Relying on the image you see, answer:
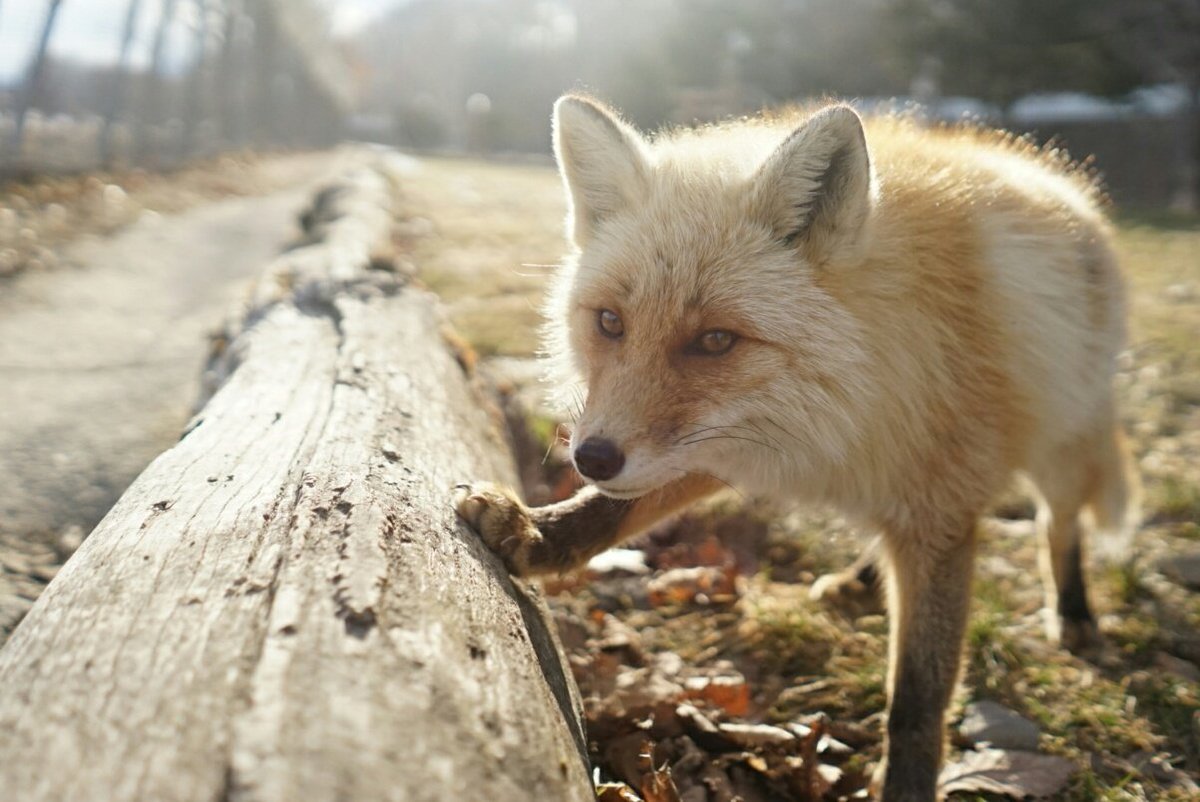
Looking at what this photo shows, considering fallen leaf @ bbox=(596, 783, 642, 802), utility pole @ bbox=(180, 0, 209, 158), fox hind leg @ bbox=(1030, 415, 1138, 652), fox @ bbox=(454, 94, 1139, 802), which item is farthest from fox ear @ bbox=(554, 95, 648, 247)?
utility pole @ bbox=(180, 0, 209, 158)

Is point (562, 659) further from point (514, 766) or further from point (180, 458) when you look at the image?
point (180, 458)

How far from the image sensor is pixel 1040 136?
78.6 feet

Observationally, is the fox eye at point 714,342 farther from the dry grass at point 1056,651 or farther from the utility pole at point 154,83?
the utility pole at point 154,83

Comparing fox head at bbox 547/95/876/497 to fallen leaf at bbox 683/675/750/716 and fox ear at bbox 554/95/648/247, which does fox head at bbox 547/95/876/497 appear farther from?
fallen leaf at bbox 683/675/750/716

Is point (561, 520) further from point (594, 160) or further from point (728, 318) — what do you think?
point (594, 160)

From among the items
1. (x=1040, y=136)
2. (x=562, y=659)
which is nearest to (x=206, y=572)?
(x=562, y=659)

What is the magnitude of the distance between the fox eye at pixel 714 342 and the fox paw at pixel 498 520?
621 mm

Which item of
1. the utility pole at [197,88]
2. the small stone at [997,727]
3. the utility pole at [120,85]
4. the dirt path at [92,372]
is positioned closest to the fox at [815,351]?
the small stone at [997,727]

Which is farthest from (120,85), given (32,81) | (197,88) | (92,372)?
(92,372)

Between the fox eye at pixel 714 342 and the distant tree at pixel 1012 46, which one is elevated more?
the distant tree at pixel 1012 46

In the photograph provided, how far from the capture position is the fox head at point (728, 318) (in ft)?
7.05

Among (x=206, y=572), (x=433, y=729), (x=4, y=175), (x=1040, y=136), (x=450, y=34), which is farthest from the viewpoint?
(x=450, y=34)

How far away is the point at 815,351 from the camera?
2.24 metres

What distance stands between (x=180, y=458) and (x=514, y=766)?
1.26 m
